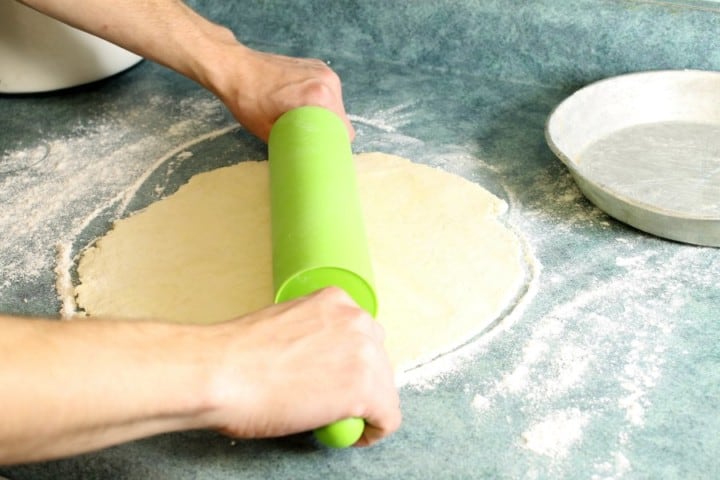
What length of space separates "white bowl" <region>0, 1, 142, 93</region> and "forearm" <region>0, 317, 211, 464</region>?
0.94 m

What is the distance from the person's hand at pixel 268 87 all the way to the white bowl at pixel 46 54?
34 cm

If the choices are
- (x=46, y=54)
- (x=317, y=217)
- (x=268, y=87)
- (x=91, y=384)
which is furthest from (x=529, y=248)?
(x=46, y=54)

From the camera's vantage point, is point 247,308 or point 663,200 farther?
point 663,200

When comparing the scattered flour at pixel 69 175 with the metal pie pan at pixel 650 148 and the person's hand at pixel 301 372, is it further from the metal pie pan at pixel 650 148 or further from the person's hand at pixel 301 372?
the metal pie pan at pixel 650 148

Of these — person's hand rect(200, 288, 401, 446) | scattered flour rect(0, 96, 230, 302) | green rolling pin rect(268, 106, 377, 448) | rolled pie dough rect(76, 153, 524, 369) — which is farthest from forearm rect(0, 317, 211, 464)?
scattered flour rect(0, 96, 230, 302)

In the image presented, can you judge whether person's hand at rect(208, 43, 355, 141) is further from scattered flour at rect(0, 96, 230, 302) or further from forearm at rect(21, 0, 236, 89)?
scattered flour at rect(0, 96, 230, 302)

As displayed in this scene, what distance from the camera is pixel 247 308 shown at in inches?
46.0

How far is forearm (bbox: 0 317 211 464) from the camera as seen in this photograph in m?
0.73

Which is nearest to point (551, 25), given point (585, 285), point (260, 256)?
point (585, 285)

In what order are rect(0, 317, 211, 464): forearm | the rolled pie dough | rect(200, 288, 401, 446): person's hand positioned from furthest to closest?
the rolled pie dough < rect(200, 288, 401, 446): person's hand < rect(0, 317, 211, 464): forearm

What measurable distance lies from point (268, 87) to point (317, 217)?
41 cm

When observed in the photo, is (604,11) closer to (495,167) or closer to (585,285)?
(495,167)

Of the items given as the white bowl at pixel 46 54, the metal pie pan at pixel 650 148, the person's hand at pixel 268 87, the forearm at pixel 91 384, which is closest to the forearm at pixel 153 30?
the person's hand at pixel 268 87

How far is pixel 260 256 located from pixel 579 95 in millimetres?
614
